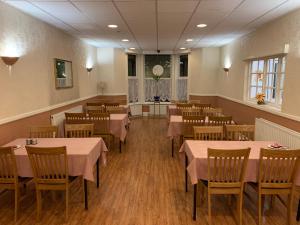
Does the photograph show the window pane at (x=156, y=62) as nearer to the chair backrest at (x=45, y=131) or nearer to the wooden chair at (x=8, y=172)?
the chair backrest at (x=45, y=131)

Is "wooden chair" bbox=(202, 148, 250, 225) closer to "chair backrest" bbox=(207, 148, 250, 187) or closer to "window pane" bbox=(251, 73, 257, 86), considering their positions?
"chair backrest" bbox=(207, 148, 250, 187)

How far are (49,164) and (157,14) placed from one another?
2.82 meters

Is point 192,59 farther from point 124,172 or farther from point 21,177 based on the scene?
point 21,177

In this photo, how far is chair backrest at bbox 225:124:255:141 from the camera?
12.4 feet

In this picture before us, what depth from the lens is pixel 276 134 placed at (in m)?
4.27

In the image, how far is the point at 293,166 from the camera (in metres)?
2.55

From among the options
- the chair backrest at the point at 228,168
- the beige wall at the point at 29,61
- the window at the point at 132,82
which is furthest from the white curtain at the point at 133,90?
the chair backrest at the point at 228,168

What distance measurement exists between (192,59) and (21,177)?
7.82 m

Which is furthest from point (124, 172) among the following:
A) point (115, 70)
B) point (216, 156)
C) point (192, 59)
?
point (192, 59)

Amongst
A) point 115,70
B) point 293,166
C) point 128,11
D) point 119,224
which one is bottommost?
point 119,224

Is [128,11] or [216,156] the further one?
[128,11]

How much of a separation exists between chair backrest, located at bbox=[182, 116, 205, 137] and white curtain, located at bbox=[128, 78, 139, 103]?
18.7 feet

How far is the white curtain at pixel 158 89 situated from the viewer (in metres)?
10.7

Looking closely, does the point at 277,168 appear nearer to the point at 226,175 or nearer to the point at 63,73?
the point at 226,175
